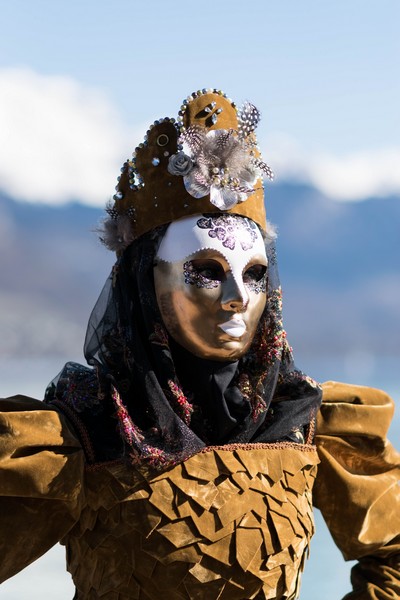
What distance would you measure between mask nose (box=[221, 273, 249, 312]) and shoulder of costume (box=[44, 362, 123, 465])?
0.36 metres

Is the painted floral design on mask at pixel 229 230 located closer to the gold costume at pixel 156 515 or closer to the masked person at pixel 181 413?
the masked person at pixel 181 413

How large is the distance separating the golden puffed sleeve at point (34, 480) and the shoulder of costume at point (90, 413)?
32 mm

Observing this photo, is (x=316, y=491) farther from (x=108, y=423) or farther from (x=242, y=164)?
(x=242, y=164)

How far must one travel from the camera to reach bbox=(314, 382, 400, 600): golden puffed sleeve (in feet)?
9.44

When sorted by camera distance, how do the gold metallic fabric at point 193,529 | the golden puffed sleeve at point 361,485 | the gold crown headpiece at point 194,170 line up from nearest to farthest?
the gold metallic fabric at point 193,529 → the gold crown headpiece at point 194,170 → the golden puffed sleeve at point 361,485

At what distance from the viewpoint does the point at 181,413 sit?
258cm

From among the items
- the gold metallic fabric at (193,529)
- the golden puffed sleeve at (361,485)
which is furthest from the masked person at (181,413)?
the golden puffed sleeve at (361,485)

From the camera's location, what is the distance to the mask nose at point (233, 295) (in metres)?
2.54

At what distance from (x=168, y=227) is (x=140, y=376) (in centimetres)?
36

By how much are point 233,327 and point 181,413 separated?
0.23 metres

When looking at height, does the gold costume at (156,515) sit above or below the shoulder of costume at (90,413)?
below

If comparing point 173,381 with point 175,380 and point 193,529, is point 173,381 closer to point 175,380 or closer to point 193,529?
point 175,380

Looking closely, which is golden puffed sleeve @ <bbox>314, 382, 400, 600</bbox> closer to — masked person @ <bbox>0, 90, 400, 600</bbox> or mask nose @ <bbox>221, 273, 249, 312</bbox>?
masked person @ <bbox>0, 90, 400, 600</bbox>

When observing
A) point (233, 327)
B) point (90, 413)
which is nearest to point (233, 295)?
point (233, 327)
